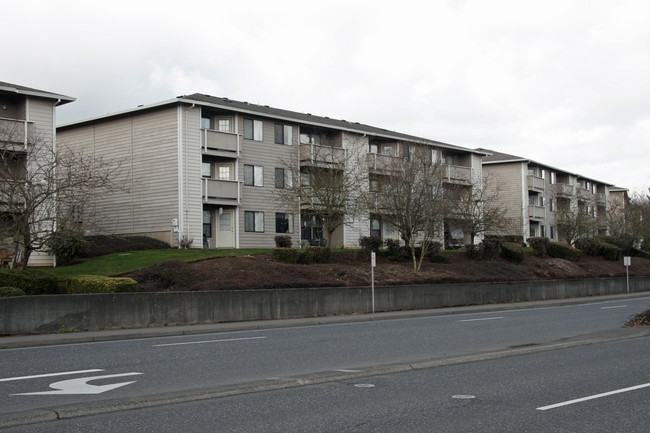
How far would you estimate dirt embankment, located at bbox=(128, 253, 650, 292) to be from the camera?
85.2 feet

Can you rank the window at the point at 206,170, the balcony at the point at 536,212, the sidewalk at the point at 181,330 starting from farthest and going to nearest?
the balcony at the point at 536,212 → the window at the point at 206,170 → the sidewalk at the point at 181,330

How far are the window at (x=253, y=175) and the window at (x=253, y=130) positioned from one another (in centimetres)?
189

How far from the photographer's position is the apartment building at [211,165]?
4000cm

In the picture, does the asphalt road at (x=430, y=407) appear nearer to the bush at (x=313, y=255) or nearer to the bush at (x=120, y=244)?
the bush at (x=313, y=255)

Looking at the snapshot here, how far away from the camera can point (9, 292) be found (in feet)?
62.8

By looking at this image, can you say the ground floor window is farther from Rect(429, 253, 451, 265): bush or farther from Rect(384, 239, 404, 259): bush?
Rect(429, 253, 451, 265): bush

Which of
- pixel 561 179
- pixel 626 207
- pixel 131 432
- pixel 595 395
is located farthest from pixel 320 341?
pixel 561 179

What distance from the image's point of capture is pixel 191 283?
25781 millimetres

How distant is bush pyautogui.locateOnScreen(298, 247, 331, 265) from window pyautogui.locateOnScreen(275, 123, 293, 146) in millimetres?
14209

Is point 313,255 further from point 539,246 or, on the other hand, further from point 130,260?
point 539,246

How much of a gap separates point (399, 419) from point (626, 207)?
62942mm

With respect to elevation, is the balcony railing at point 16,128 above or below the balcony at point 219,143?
below

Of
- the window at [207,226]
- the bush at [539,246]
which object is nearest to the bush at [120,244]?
the window at [207,226]

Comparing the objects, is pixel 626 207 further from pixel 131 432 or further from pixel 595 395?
pixel 131 432
